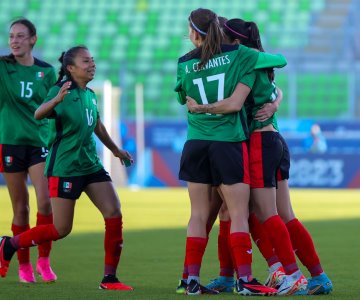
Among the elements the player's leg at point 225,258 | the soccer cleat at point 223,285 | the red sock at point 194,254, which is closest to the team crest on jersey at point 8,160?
the player's leg at point 225,258

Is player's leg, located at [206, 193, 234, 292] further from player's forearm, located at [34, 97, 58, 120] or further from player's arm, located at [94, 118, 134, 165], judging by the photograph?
player's forearm, located at [34, 97, 58, 120]

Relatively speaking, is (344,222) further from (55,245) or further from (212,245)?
(55,245)

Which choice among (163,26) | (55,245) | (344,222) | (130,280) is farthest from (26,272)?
(163,26)

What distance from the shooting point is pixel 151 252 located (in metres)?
10.8

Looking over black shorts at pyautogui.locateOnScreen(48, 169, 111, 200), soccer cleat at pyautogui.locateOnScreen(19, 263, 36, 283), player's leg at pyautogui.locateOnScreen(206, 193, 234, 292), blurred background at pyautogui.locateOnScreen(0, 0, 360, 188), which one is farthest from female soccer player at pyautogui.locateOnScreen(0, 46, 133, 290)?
blurred background at pyautogui.locateOnScreen(0, 0, 360, 188)

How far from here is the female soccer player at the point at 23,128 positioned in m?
8.15

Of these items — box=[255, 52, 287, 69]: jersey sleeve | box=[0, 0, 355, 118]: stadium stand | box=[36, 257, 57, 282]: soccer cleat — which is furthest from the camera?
box=[0, 0, 355, 118]: stadium stand

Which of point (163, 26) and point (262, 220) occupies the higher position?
point (163, 26)

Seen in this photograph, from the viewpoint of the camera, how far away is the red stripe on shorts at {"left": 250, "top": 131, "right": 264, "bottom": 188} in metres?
6.60

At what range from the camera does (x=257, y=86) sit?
6699mm

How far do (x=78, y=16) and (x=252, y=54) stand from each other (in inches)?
1173

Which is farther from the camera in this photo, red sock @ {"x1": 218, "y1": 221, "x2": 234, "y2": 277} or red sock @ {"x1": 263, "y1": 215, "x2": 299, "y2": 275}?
red sock @ {"x1": 218, "y1": 221, "x2": 234, "y2": 277}

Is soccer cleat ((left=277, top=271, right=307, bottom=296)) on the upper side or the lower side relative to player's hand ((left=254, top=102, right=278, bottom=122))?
lower

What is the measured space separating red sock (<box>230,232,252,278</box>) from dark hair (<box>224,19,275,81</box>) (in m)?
1.09
